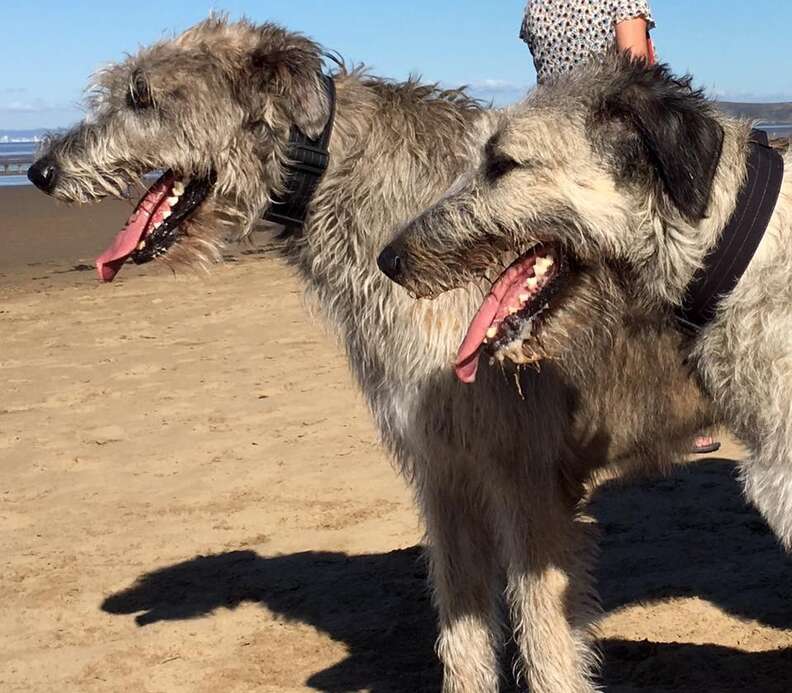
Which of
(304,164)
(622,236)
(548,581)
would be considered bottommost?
(548,581)

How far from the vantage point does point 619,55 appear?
3809mm

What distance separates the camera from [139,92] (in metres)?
4.56

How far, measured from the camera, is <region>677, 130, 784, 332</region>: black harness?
11.1 ft

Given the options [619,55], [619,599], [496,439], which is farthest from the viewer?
[619,599]

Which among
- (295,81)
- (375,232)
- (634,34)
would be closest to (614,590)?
(375,232)

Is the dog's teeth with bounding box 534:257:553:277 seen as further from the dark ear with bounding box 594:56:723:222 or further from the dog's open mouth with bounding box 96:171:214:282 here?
the dog's open mouth with bounding box 96:171:214:282

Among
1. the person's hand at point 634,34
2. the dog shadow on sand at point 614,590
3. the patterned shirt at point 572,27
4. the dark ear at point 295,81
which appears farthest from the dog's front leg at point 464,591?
the person's hand at point 634,34

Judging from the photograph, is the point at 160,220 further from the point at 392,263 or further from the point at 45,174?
the point at 392,263

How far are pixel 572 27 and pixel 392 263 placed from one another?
7.33ft

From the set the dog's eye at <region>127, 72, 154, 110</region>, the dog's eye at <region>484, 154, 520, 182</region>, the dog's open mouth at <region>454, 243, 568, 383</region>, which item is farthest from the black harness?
the dog's eye at <region>127, 72, 154, 110</region>

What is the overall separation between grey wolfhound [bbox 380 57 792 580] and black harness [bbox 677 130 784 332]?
0.07 ft

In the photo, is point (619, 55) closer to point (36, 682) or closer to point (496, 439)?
point (496, 439)

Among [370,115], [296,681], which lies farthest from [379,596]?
[370,115]

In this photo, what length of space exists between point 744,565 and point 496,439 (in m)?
2.19
